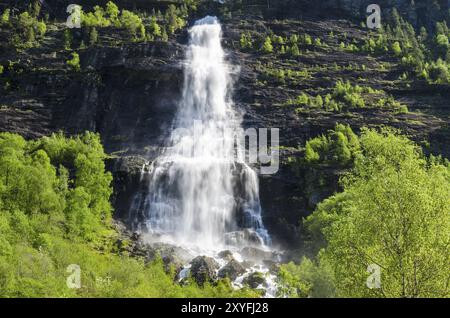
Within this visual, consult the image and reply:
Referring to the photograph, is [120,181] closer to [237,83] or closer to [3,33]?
[237,83]

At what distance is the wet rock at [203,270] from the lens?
133ft

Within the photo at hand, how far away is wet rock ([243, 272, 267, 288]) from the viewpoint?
40938mm

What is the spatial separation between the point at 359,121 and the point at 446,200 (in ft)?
154

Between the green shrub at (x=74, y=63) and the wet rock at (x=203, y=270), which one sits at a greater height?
the green shrub at (x=74, y=63)

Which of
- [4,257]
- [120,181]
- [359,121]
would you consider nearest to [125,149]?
[120,181]

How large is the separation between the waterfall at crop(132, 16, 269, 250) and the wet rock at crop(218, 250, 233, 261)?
515 centimetres

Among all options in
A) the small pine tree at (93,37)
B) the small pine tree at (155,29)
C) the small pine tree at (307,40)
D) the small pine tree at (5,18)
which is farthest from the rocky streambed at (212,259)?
the small pine tree at (5,18)

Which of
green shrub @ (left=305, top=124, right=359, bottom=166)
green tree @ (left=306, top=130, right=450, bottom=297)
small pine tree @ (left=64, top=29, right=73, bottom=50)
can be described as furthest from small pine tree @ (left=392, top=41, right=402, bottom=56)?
green tree @ (left=306, top=130, right=450, bottom=297)

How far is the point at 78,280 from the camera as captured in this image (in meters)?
30.4

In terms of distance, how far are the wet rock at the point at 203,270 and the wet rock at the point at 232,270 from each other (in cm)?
69

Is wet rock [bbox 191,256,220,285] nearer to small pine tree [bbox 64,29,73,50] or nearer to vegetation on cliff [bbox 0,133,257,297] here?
vegetation on cliff [bbox 0,133,257,297]

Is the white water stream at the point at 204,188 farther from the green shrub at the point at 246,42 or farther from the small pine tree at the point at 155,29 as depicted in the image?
the small pine tree at the point at 155,29

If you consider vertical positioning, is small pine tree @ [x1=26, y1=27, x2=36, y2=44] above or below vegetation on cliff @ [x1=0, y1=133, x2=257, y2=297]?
above

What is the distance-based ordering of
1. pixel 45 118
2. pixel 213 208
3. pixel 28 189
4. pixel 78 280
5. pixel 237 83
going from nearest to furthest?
1. pixel 78 280
2. pixel 28 189
3. pixel 213 208
4. pixel 45 118
5. pixel 237 83
